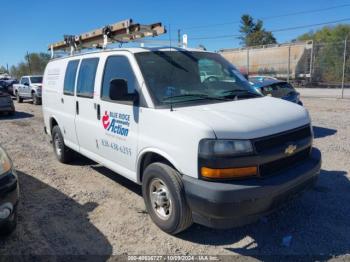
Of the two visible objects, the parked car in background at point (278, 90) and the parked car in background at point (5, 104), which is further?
the parked car in background at point (5, 104)

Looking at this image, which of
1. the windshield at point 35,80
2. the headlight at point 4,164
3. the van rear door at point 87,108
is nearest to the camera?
the headlight at point 4,164

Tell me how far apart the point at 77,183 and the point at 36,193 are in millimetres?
656

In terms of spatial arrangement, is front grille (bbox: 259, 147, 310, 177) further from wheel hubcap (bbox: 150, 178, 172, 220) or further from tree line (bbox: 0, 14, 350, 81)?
tree line (bbox: 0, 14, 350, 81)

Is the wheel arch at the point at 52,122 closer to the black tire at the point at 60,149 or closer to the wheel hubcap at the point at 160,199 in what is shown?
the black tire at the point at 60,149

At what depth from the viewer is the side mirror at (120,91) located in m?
3.84

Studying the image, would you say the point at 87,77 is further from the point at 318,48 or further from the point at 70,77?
the point at 318,48

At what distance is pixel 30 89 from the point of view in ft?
64.2

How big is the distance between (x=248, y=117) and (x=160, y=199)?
136 cm

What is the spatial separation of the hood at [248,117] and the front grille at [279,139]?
49 millimetres

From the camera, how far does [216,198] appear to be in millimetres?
3047

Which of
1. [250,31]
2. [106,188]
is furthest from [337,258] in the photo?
[250,31]

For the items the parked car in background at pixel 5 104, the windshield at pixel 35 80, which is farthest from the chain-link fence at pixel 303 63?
the parked car in background at pixel 5 104

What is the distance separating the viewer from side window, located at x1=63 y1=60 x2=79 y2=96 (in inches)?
222

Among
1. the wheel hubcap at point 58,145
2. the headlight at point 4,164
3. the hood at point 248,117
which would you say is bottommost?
the wheel hubcap at point 58,145
